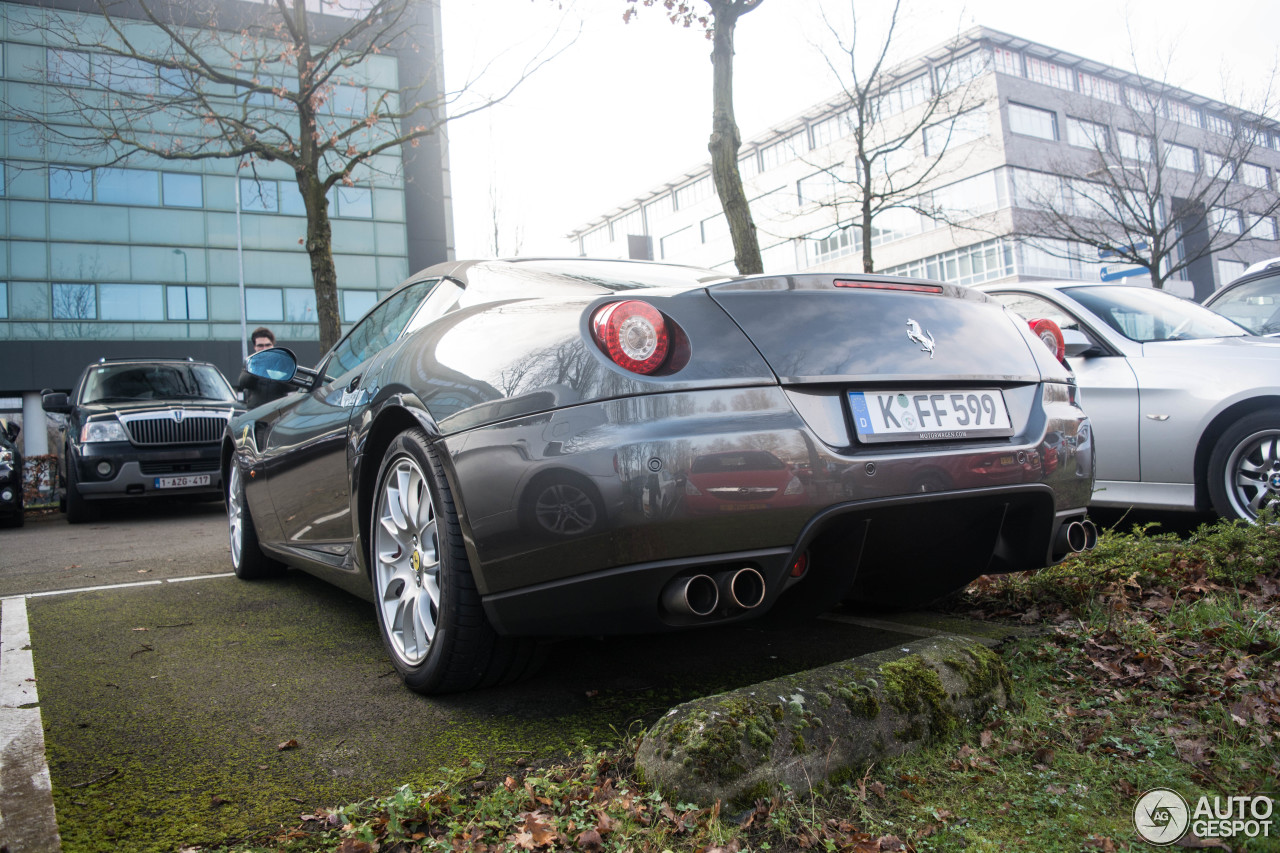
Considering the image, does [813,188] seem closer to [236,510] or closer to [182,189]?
[182,189]

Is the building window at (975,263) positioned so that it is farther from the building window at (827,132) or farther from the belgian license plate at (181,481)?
the belgian license plate at (181,481)

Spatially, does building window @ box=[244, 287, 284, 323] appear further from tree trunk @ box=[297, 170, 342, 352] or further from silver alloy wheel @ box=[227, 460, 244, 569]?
silver alloy wheel @ box=[227, 460, 244, 569]

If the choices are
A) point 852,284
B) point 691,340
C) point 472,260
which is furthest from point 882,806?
point 472,260

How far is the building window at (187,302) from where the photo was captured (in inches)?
1171

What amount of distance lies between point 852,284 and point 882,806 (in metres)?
1.30

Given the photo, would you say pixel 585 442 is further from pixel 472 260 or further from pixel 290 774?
pixel 472 260

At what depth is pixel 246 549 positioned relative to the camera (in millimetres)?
5047

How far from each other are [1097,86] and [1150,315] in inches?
1987

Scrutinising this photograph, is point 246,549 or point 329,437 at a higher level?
point 329,437

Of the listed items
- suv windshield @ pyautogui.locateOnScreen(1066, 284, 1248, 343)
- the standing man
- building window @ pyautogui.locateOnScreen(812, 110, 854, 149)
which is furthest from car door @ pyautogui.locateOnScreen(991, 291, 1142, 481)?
building window @ pyautogui.locateOnScreen(812, 110, 854, 149)

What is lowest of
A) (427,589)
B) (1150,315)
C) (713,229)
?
(427,589)

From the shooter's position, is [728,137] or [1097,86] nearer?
[728,137]

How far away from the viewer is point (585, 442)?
7.13 ft

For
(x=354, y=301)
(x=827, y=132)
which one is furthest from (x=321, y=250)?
(x=827, y=132)
